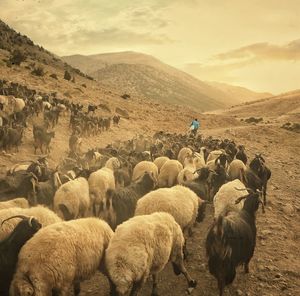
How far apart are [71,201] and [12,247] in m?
3.05

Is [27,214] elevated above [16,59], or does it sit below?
below

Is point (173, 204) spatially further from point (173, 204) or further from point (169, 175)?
point (169, 175)

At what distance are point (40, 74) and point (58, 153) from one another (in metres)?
18.5

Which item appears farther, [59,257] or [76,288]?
[76,288]

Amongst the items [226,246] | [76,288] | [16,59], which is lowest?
[76,288]

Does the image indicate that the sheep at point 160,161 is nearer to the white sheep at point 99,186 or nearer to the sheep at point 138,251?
the white sheep at point 99,186

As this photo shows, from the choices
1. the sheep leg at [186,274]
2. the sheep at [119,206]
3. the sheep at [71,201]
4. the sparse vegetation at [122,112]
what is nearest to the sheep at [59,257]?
the sheep leg at [186,274]

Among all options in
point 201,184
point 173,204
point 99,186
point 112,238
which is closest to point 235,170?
point 201,184

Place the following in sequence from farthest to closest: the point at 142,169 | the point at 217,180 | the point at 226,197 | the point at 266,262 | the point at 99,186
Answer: the point at 142,169 < the point at 217,180 < the point at 99,186 < the point at 226,197 < the point at 266,262

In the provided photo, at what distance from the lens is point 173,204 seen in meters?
8.24

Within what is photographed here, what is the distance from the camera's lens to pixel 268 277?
795 centimetres

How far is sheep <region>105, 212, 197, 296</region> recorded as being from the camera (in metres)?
5.86

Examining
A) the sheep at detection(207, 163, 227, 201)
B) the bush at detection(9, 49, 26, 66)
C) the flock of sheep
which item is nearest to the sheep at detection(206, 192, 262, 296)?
the flock of sheep

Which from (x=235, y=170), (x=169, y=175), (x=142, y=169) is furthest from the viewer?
(x=235, y=170)
